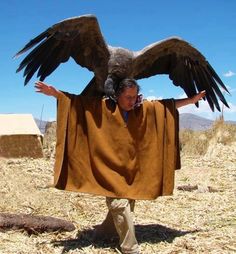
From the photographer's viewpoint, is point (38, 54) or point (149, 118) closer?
point (149, 118)

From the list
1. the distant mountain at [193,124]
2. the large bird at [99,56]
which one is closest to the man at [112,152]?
the large bird at [99,56]

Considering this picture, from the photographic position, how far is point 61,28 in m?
4.53

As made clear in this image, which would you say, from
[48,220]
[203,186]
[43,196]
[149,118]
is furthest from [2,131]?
[149,118]

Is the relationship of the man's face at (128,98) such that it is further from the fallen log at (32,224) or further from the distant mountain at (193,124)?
the distant mountain at (193,124)

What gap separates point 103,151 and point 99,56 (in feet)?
3.59

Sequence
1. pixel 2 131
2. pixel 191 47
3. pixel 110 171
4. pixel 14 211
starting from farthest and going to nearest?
pixel 2 131
pixel 14 211
pixel 191 47
pixel 110 171

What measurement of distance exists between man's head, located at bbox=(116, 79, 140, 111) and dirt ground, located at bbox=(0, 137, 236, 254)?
120cm

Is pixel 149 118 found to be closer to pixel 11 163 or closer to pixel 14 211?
pixel 14 211

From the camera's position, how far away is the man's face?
4.05 m

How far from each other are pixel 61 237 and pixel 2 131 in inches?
194

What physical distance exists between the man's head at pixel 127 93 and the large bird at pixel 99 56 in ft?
0.37

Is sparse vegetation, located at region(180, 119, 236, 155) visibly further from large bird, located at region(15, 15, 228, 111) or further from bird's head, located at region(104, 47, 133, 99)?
bird's head, located at region(104, 47, 133, 99)

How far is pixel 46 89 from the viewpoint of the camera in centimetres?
392

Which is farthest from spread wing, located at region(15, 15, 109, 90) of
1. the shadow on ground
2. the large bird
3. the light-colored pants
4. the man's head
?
the shadow on ground
